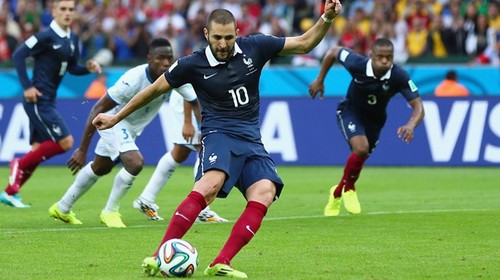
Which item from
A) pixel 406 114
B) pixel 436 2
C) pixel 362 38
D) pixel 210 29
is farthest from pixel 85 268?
pixel 436 2

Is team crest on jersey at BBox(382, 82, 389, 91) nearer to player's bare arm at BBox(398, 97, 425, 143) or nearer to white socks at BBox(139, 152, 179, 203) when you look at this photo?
player's bare arm at BBox(398, 97, 425, 143)

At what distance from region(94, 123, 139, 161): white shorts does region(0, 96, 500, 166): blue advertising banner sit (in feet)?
27.4

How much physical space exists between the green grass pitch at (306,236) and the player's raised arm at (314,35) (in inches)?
69.5

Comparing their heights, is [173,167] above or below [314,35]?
below

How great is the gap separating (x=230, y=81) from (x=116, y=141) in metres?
3.50

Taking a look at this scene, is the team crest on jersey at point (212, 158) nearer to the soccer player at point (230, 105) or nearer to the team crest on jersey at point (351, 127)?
the soccer player at point (230, 105)

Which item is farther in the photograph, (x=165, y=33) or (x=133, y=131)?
(x=165, y=33)

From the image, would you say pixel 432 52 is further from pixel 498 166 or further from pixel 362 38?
pixel 498 166

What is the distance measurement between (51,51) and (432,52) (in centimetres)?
1270

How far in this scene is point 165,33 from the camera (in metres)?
26.5

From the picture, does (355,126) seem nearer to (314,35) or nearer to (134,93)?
(134,93)

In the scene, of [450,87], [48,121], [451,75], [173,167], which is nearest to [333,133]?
[450,87]

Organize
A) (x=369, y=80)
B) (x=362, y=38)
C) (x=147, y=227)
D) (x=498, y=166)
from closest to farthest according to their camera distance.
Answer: (x=147, y=227) < (x=369, y=80) < (x=498, y=166) < (x=362, y=38)

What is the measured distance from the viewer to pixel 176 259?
26.7 ft
